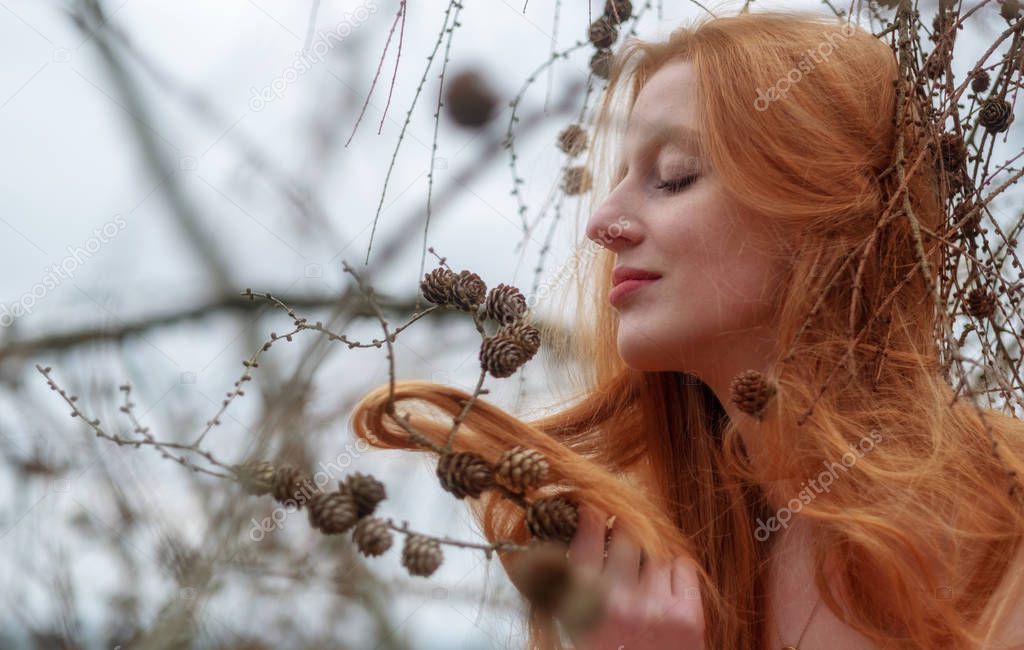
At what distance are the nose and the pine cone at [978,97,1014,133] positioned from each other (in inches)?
17.9

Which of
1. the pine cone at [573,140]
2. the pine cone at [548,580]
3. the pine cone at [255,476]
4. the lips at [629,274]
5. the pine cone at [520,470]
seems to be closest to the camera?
the pine cone at [255,476]

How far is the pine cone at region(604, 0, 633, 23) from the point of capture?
132 centimetres

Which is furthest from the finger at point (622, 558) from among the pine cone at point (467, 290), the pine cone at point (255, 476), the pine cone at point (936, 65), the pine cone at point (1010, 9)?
the pine cone at point (1010, 9)

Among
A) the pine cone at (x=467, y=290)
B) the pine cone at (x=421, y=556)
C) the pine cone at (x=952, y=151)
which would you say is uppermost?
the pine cone at (x=952, y=151)

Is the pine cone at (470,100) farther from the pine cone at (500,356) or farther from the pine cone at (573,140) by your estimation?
the pine cone at (573,140)

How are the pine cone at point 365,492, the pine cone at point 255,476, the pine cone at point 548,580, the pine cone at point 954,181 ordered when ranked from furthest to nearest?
the pine cone at point 954,181 → the pine cone at point 365,492 → the pine cone at point 548,580 → the pine cone at point 255,476

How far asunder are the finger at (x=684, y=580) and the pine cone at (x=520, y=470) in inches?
9.6

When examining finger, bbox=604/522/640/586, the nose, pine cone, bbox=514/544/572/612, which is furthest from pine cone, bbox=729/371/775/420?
pine cone, bbox=514/544/572/612

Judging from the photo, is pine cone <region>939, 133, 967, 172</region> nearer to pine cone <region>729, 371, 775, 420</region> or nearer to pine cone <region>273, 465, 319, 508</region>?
pine cone <region>729, 371, 775, 420</region>

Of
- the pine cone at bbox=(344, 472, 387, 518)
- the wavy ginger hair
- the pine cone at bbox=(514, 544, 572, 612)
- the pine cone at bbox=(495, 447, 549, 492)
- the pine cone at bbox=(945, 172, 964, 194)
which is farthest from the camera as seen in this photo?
the pine cone at bbox=(945, 172, 964, 194)

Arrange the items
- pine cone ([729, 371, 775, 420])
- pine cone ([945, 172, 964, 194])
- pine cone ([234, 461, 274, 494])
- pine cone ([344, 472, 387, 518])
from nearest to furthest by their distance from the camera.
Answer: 1. pine cone ([234, 461, 274, 494])
2. pine cone ([344, 472, 387, 518])
3. pine cone ([729, 371, 775, 420])
4. pine cone ([945, 172, 964, 194])

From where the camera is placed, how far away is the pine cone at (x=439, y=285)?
1.00m

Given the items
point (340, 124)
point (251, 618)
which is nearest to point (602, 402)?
point (340, 124)

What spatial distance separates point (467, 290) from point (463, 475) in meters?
0.20
